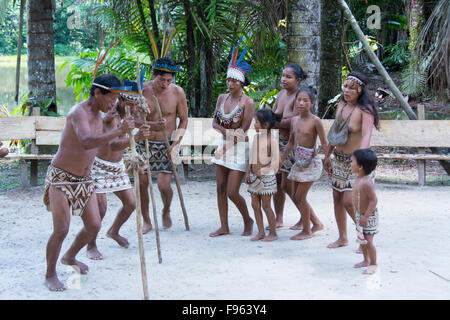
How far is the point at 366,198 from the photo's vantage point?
4570 mm

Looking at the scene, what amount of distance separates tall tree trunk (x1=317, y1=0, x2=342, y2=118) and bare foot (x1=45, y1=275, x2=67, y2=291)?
6521 mm

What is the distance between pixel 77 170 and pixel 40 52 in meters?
5.61

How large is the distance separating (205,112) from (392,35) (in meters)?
8.55

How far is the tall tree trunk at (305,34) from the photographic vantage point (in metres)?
7.33

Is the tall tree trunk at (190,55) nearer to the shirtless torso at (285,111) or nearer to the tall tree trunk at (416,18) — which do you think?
the shirtless torso at (285,111)

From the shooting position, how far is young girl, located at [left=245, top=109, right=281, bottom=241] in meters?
5.53

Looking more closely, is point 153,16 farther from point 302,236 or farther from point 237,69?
point 302,236

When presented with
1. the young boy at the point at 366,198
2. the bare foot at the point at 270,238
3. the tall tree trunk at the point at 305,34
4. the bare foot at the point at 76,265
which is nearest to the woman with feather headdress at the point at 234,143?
the bare foot at the point at 270,238

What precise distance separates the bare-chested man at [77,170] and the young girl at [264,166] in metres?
1.64

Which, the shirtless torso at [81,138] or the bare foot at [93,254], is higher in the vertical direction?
the shirtless torso at [81,138]

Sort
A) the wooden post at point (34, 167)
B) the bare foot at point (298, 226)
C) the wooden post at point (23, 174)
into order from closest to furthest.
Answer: the bare foot at point (298, 226) → the wooden post at point (23, 174) → the wooden post at point (34, 167)

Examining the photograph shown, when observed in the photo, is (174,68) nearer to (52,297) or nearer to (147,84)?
(147,84)

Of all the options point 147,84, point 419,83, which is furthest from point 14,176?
point 419,83

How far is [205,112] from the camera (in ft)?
31.2
